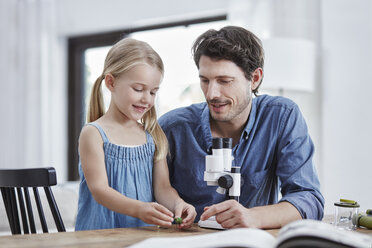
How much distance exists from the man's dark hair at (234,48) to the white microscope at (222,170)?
0.46m

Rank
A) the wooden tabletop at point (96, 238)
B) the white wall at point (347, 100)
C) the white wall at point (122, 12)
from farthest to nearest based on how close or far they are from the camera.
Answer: the white wall at point (122, 12), the white wall at point (347, 100), the wooden tabletop at point (96, 238)

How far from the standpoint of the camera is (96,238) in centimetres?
117

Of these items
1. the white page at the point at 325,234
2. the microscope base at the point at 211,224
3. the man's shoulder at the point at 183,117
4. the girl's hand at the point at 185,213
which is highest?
the man's shoulder at the point at 183,117

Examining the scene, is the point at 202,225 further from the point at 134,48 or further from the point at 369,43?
the point at 369,43

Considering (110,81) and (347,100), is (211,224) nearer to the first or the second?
(110,81)

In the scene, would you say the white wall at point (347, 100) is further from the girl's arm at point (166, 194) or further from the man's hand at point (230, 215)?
the man's hand at point (230, 215)

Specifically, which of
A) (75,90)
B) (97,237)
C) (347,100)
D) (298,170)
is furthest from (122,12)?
(97,237)

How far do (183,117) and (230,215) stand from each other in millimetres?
623

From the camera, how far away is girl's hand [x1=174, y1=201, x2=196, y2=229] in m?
1.32

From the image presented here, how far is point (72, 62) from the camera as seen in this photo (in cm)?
550

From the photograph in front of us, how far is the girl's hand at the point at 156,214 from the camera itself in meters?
1.26

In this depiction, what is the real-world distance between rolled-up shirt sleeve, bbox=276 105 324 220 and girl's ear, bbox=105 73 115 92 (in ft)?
1.99

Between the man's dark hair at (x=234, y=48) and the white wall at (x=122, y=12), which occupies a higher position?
the white wall at (x=122, y=12)

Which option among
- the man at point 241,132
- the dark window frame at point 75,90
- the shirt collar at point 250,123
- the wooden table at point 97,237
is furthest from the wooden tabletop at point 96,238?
the dark window frame at point 75,90
